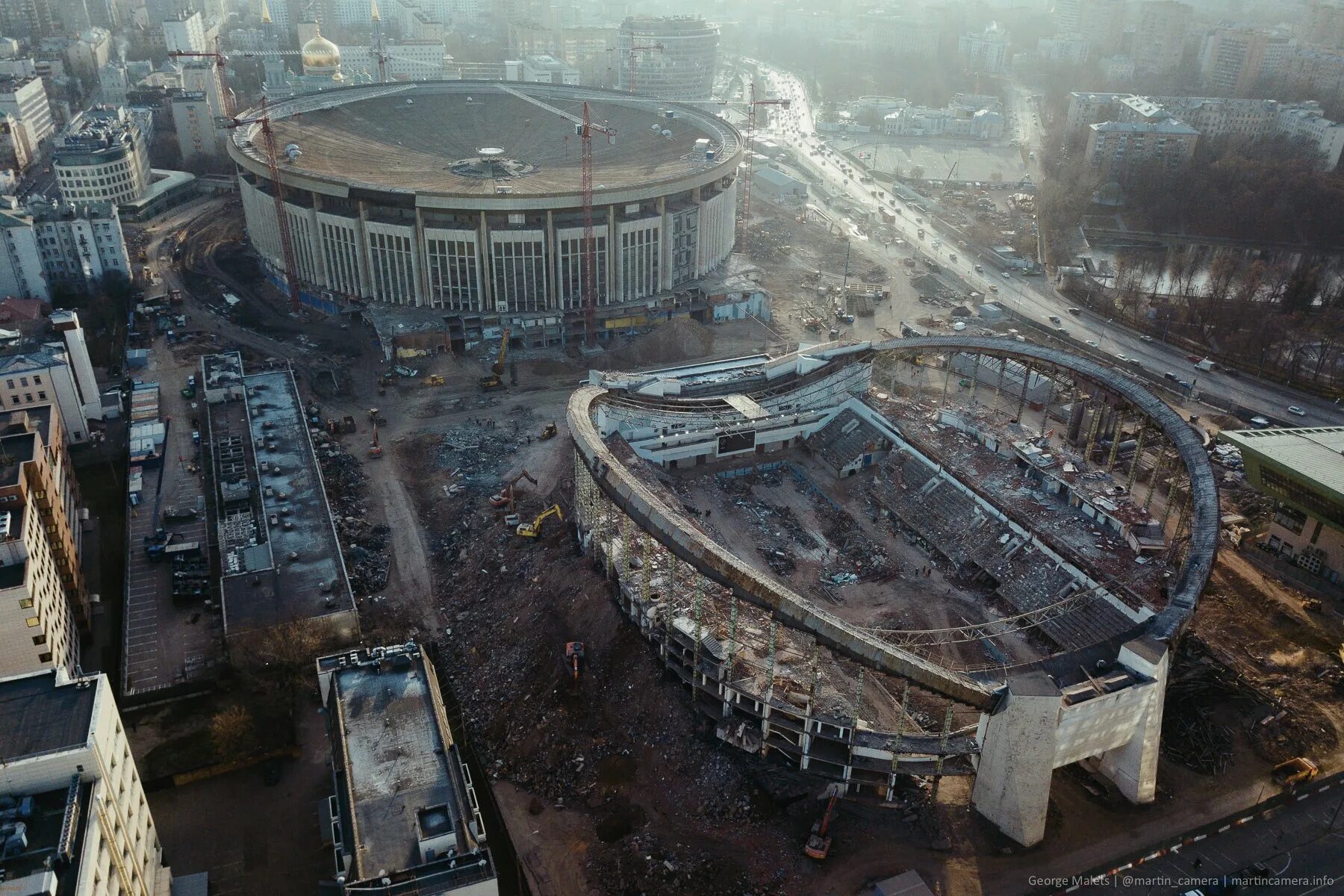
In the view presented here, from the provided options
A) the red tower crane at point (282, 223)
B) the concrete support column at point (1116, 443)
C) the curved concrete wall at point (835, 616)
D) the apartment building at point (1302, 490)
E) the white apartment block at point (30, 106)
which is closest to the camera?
the curved concrete wall at point (835, 616)

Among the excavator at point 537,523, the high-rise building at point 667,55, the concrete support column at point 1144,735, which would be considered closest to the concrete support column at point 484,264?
the excavator at point 537,523

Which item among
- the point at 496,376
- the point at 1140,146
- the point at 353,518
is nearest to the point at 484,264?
the point at 496,376

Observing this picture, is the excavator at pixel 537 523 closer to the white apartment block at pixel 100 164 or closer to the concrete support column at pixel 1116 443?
the concrete support column at pixel 1116 443

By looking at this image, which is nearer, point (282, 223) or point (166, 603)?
point (166, 603)

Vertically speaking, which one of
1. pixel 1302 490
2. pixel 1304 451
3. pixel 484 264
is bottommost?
pixel 1302 490

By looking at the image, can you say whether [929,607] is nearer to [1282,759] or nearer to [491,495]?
[1282,759]

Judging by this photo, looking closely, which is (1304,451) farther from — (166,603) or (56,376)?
(56,376)
